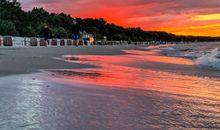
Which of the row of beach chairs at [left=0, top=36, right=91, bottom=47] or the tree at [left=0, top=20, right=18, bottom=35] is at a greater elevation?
the tree at [left=0, top=20, right=18, bottom=35]

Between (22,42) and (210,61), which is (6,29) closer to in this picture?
(22,42)

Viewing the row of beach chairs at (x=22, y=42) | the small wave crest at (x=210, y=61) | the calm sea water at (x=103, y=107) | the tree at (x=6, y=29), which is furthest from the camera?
the tree at (x=6, y=29)

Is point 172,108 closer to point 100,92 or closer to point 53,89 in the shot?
point 100,92

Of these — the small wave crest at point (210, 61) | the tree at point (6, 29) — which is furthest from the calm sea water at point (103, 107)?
the tree at point (6, 29)

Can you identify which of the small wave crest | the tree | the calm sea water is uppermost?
the tree

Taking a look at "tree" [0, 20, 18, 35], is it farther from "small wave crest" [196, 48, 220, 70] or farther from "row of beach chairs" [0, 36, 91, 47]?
"small wave crest" [196, 48, 220, 70]

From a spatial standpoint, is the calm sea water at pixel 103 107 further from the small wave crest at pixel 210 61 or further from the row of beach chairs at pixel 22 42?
the row of beach chairs at pixel 22 42

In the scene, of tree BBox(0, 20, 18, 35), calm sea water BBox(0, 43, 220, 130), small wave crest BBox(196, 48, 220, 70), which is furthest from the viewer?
tree BBox(0, 20, 18, 35)

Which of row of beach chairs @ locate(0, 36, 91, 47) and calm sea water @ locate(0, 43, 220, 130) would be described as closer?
calm sea water @ locate(0, 43, 220, 130)

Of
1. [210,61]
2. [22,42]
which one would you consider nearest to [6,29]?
[22,42]

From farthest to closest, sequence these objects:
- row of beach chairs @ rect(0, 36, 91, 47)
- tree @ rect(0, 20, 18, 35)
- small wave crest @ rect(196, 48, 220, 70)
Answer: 1. tree @ rect(0, 20, 18, 35)
2. row of beach chairs @ rect(0, 36, 91, 47)
3. small wave crest @ rect(196, 48, 220, 70)

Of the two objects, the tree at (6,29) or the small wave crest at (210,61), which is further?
the tree at (6,29)

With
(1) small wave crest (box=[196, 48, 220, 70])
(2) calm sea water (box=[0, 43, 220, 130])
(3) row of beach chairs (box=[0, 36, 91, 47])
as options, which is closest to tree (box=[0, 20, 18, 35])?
(3) row of beach chairs (box=[0, 36, 91, 47])

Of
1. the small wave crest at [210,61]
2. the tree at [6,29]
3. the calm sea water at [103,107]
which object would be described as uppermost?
the tree at [6,29]
